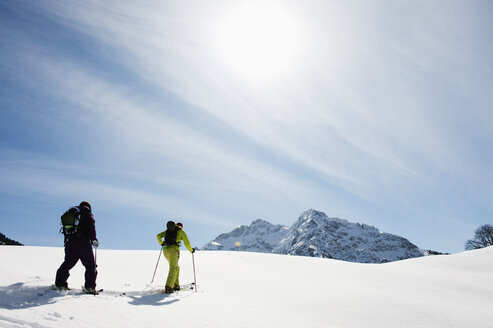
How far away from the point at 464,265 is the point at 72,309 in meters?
23.3

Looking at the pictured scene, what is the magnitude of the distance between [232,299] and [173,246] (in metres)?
2.54

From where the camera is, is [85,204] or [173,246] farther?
[173,246]

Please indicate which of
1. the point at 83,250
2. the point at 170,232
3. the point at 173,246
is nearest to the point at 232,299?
the point at 173,246

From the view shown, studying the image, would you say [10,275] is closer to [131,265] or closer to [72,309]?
[72,309]

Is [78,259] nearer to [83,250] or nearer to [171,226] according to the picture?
[83,250]

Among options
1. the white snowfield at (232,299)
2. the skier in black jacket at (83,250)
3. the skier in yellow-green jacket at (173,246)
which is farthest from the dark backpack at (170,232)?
the skier in black jacket at (83,250)

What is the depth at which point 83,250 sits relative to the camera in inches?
298

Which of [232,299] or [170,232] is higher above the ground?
[170,232]

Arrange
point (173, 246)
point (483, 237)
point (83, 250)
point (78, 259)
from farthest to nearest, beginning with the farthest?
point (483, 237), point (173, 246), point (83, 250), point (78, 259)

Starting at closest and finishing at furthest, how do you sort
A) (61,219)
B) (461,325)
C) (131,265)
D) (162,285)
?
→ (461,325) < (61,219) < (162,285) < (131,265)

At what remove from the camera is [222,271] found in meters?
12.9

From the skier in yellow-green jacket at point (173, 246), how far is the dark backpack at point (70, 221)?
260cm

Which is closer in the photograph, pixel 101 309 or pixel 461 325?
pixel 101 309

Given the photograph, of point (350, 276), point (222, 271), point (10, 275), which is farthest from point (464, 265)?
point (10, 275)
